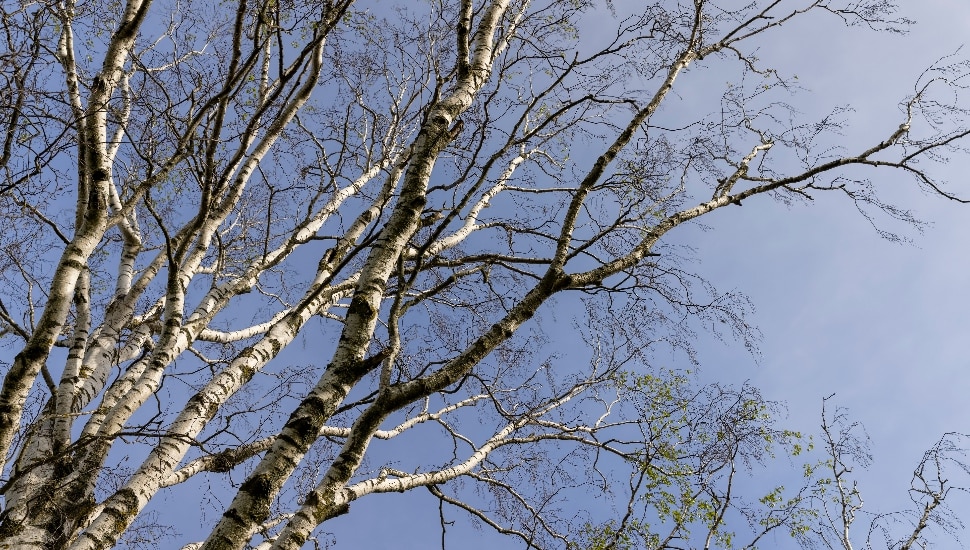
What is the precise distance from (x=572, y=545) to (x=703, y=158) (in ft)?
13.3

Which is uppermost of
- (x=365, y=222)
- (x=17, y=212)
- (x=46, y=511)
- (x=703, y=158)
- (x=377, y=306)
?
(x=703, y=158)

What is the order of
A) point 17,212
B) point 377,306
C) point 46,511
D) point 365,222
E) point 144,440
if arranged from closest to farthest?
point 377,306
point 46,511
point 144,440
point 17,212
point 365,222

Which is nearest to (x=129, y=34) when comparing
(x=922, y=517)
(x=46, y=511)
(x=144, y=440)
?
(x=144, y=440)

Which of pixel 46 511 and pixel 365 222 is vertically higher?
pixel 365 222

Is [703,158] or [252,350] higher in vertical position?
Answer: [703,158]

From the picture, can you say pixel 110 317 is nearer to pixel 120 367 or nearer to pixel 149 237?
pixel 120 367

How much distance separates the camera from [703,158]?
5578 mm

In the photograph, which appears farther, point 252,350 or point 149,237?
point 149,237

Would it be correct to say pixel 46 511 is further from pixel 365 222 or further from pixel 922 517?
pixel 922 517

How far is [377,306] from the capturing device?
348 cm

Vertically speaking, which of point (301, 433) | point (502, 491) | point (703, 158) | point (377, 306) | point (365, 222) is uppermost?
point (703, 158)

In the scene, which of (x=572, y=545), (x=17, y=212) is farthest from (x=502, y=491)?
(x=17, y=212)

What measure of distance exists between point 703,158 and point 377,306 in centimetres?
347

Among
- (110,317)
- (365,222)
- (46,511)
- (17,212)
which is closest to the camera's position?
(46,511)
